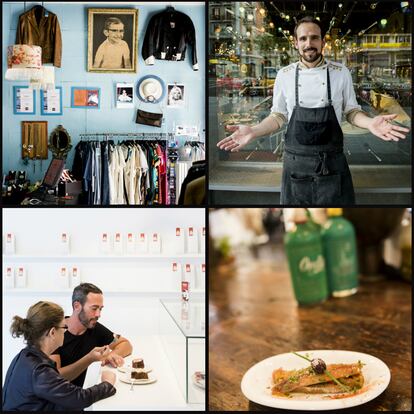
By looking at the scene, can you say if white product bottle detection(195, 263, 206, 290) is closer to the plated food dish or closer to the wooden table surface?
the wooden table surface

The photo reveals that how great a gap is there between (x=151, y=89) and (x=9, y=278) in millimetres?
1161

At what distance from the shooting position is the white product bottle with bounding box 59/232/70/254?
3352mm

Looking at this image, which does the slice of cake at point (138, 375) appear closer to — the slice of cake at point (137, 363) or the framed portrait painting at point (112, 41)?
the slice of cake at point (137, 363)

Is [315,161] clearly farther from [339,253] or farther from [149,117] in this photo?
[149,117]

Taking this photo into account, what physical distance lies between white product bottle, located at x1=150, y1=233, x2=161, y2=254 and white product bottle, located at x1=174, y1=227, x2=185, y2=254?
0.28ft

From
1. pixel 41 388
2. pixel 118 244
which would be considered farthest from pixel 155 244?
pixel 41 388

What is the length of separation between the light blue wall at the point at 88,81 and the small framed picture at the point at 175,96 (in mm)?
23

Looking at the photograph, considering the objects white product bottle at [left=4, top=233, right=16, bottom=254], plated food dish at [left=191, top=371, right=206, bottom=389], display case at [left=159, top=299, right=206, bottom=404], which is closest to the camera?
display case at [left=159, top=299, right=206, bottom=404]


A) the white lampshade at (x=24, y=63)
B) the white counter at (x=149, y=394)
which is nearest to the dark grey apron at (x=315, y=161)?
the white counter at (x=149, y=394)

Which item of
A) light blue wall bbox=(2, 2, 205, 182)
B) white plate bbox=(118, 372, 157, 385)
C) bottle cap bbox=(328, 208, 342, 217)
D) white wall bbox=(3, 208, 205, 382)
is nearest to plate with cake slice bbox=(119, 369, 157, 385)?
white plate bbox=(118, 372, 157, 385)

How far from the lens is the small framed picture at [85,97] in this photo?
3.42m

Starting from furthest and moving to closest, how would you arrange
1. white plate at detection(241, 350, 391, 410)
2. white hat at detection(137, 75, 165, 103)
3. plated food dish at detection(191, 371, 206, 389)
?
white hat at detection(137, 75, 165, 103)
plated food dish at detection(191, 371, 206, 389)
white plate at detection(241, 350, 391, 410)

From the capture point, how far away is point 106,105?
3.47m

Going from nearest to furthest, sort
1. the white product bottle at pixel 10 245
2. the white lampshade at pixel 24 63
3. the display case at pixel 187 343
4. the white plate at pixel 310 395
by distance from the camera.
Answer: the white plate at pixel 310 395 → the display case at pixel 187 343 → the white lampshade at pixel 24 63 → the white product bottle at pixel 10 245
